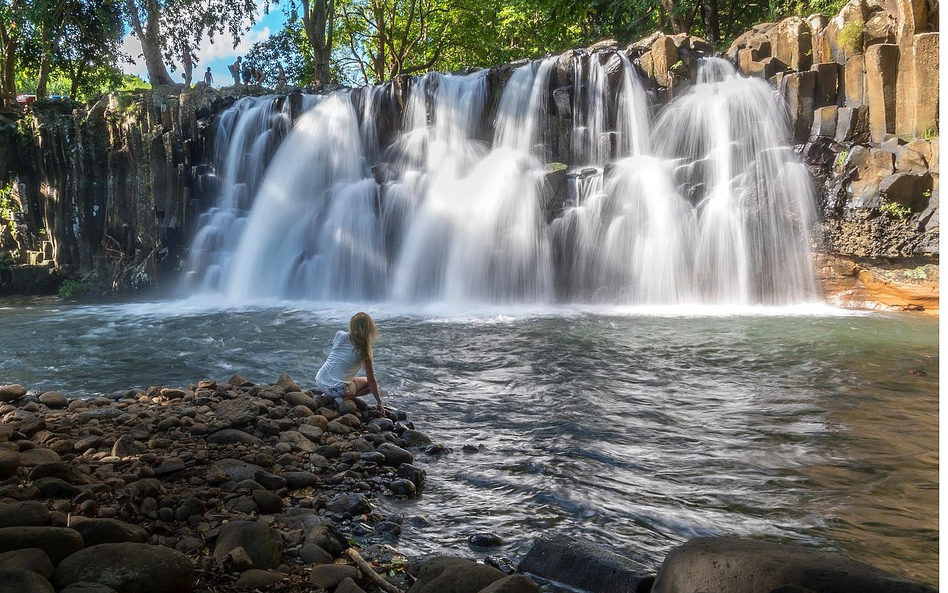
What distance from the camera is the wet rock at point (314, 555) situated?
12.8 ft

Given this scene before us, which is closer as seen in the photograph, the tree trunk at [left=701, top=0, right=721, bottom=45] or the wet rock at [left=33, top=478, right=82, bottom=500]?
the wet rock at [left=33, top=478, right=82, bottom=500]

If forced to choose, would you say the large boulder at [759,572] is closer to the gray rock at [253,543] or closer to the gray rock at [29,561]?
the gray rock at [253,543]

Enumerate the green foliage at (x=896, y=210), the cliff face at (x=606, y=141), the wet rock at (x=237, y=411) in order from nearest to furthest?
1. the wet rock at (x=237, y=411)
2. the green foliage at (x=896, y=210)
3. the cliff face at (x=606, y=141)

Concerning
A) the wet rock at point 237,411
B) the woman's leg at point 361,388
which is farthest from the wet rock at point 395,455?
the woman's leg at point 361,388

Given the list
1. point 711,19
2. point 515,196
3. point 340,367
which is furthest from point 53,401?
point 711,19

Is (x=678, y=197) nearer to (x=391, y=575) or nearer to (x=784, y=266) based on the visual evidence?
(x=784, y=266)

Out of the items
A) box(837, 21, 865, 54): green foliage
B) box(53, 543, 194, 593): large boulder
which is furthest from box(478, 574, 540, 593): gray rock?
box(837, 21, 865, 54): green foliage

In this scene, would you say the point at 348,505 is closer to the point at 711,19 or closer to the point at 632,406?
the point at 632,406

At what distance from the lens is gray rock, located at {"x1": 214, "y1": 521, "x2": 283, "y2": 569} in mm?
3793

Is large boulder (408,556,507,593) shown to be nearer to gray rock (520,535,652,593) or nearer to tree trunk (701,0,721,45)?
gray rock (520,535,652,593)

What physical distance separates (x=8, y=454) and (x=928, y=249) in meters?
14.9

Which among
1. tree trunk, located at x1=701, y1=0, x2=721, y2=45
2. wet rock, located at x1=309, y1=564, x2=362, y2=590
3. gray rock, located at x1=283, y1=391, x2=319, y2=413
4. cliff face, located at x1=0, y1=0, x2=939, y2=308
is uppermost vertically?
tree trunk, located at x1=701, y1=0, x2=721, y2=45

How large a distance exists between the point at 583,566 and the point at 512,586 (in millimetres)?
766

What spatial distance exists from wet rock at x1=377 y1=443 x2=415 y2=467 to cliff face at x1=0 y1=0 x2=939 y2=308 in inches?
487
